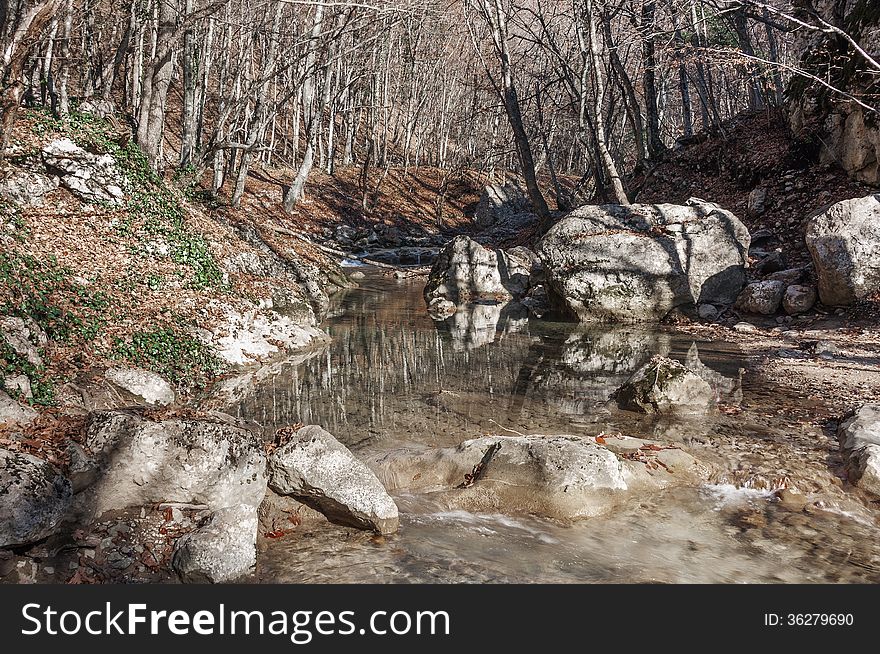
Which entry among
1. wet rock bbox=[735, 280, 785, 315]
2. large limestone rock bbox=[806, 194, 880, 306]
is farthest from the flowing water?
large limestone rock bbox=[806, 194, 880, 306]

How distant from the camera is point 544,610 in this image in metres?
3.52

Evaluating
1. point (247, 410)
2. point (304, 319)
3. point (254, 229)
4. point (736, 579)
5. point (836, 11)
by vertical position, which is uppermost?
point (836, 11)

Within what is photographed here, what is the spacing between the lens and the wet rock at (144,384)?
23.1 feet

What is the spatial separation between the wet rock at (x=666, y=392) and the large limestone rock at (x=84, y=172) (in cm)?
918

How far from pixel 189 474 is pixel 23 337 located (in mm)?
3283

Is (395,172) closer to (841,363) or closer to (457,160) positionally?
(457,160)

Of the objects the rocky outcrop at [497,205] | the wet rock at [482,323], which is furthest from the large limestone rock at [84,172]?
the rocky outcrop at [497,205]

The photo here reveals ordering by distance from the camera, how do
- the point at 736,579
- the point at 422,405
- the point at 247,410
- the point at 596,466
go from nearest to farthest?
the point at 736,579 → the point at 596,466 → the point at 247,410 → the point at 422,405

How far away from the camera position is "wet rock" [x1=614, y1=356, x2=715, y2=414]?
7766 millimetres

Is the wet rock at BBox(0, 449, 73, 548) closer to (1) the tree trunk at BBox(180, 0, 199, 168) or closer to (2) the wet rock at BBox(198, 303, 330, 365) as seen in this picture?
(2) the wet rock at BBox(198, 303, 330, 365)

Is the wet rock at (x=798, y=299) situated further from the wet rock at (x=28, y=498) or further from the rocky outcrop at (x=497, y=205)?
the rocky outcrop at (x=497, y=205)

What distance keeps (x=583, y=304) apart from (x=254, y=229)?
902 centimetres

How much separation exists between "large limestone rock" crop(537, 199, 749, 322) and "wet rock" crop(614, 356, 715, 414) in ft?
20.3

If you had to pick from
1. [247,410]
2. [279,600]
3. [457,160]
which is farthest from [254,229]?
[457,160]
